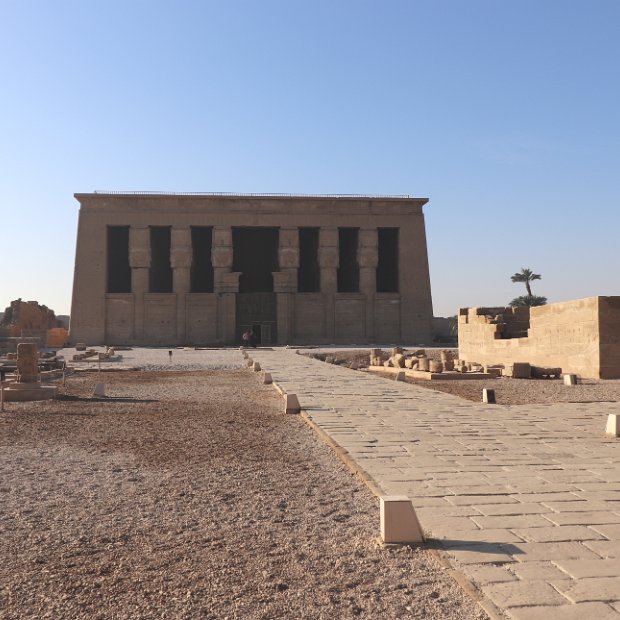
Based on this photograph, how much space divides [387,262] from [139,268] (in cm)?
1731

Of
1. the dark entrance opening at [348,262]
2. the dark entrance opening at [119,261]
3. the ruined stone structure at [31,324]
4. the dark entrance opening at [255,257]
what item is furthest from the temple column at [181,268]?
the dark entrance opening at [348,262]

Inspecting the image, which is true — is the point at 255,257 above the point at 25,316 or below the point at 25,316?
above

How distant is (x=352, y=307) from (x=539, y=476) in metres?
43.2

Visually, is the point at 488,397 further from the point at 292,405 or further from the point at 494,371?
the point at 494,371

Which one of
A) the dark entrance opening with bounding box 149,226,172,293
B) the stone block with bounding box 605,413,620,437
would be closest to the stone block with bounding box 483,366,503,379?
the stone block with bounding box 605,413,620,437

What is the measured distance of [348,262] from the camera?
2012 inches

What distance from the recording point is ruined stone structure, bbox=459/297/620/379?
15383mm

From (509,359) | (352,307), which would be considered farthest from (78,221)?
(509,359)

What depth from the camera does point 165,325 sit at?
4725 cm

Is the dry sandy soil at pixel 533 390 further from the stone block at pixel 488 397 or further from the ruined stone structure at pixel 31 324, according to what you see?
the ruined stone structure at pixel 31 324

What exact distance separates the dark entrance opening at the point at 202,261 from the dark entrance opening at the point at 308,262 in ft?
21.2

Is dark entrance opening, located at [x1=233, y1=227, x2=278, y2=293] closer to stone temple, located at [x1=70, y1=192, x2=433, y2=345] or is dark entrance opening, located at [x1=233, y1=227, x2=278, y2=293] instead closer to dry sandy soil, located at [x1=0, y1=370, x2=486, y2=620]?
stone temple, located at [x1=70, y1=192, x2=433, y2=345]

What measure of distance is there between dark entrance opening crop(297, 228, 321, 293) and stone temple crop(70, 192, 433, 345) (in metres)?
1.10

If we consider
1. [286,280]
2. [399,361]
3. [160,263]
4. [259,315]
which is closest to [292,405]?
[399,361]
